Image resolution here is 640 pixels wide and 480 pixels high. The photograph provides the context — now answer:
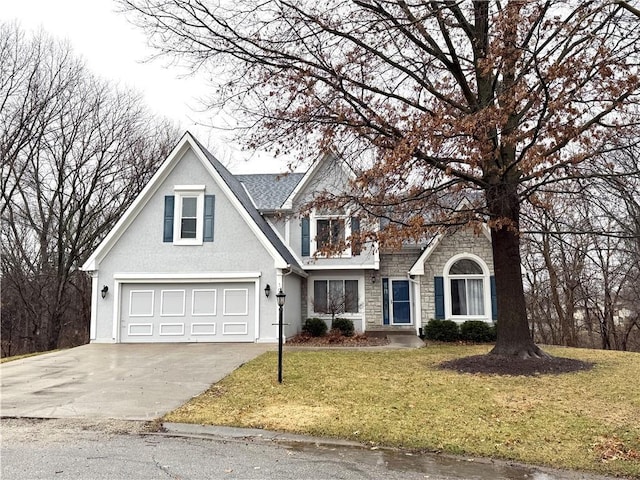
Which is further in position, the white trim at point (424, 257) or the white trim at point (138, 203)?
the white trim at point (424, 257)

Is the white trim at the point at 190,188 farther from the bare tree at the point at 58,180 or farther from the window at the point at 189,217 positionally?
the bare tree at the point at 58,180

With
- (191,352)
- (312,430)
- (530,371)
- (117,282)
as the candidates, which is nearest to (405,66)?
(530,371)

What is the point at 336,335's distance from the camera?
57.5 feet

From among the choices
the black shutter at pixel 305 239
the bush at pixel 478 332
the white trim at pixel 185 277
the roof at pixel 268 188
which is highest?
the roof at pixel 268 188

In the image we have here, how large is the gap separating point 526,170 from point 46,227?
24.9 m

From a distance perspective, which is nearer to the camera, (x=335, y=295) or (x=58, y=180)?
(x=335, y=295)

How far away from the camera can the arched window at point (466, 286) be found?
1747 cm

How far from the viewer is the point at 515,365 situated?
10391mm

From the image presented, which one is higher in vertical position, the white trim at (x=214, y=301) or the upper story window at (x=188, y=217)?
the upper story window at (x=188, y=217)

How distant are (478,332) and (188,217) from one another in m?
11.0

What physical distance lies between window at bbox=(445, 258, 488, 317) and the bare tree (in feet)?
64.9

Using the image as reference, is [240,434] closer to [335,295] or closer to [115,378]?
[115,378]

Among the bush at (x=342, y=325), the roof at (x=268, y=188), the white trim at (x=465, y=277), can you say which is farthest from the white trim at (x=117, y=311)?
the white trim at (x=465, y=277)

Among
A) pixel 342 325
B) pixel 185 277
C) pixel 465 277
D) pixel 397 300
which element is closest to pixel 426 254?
pixel 465 277
